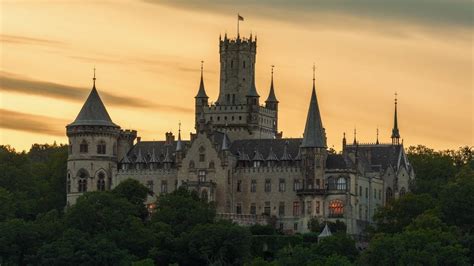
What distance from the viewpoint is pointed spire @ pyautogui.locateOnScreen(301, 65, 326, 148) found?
19162 centimetres

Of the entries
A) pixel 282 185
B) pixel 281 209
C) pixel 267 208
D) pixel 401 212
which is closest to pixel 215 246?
pixel 281 209

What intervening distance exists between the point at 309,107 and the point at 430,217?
60.2 ft

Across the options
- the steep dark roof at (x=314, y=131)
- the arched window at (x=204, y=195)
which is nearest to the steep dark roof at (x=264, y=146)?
the steep dark roof at (x=314, y=131)

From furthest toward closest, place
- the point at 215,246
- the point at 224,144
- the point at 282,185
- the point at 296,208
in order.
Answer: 1. the point at 224,144
2. the point at 282,185
3. the point at 296,208
4. the point at 215,246

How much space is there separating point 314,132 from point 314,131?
87 millimetres

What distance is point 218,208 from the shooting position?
19575 centimetres

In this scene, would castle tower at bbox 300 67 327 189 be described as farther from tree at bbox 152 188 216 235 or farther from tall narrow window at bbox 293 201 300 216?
tree at bbox 152 188 216 235

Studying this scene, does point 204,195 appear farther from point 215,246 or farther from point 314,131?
point 215,246

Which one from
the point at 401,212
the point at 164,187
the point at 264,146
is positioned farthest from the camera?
the point at 164,187

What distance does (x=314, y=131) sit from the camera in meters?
192

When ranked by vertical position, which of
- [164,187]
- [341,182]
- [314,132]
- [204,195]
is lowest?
[204,195]

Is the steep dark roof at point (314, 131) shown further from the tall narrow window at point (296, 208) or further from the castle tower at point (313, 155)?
the tall narrow window at point (296, 208)

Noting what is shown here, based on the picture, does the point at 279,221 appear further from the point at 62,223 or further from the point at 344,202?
the point at 62,223

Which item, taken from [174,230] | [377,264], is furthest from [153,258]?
[377,264]
